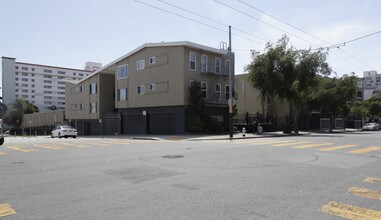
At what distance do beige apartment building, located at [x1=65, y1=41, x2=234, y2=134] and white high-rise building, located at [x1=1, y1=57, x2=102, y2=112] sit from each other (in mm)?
99744

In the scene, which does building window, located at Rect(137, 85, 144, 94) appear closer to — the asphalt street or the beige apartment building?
the beige apartment building

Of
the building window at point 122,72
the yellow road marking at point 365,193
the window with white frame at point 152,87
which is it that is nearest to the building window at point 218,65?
the window with white frame at point 152,87

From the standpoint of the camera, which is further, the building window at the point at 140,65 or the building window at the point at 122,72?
the building window at the point at 122,72

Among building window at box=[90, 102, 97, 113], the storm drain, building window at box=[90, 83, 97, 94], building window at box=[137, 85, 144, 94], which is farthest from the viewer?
building window at box=[90, 83, 97, 94]

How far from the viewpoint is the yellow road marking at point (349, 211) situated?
599 centimetres

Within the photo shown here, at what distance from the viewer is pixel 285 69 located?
38.9 meters

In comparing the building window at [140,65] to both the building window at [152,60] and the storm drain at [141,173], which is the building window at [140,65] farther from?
the storm drain at [141,173]

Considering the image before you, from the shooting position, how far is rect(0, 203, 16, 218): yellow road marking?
240 inches

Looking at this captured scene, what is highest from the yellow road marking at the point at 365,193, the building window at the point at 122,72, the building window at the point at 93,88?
the building window at the point at 122,72

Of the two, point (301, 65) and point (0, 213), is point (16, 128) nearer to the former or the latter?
point (301, 65)

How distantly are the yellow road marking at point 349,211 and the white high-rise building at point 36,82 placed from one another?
139 meters

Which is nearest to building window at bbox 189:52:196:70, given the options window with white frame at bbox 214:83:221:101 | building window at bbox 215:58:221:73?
building window at bbox 215:58:221:73

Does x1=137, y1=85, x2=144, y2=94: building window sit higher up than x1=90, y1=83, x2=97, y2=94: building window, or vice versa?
x1=90, y1=83, x2=97, y2=94: building window

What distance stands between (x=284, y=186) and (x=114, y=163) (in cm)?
617
